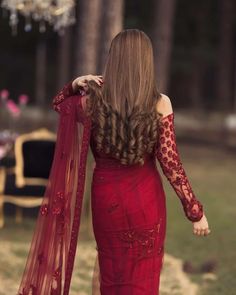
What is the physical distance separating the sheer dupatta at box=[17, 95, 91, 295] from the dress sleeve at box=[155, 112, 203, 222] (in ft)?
1.43

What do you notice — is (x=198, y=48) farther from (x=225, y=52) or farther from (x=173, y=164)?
(x=173, y=164)

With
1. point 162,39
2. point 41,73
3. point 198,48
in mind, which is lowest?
point 41,73

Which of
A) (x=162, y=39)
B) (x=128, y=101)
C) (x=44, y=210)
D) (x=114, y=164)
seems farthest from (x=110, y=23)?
(x=162, y=39)

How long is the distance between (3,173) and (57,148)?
5.19m

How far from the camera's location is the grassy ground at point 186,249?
23.4ft

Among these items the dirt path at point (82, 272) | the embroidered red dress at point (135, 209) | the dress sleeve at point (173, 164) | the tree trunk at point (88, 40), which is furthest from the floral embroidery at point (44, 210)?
the tree trunk at point (88, 40)

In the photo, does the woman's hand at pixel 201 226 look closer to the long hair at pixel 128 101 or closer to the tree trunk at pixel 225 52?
the long hair at pixel 128 101

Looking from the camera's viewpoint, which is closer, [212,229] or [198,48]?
[212,229]

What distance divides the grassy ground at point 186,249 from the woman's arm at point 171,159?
2.73 m

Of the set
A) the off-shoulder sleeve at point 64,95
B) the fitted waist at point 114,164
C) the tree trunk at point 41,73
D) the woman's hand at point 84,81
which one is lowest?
the tree trunk at point 41,73

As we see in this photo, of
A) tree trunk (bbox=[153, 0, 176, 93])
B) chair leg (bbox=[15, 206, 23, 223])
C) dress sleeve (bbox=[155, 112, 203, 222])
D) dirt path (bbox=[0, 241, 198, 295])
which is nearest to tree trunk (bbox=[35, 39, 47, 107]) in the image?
tree trunk (bbox=[153, 0, 176, 93])

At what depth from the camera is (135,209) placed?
4.24m

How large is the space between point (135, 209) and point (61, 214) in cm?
47

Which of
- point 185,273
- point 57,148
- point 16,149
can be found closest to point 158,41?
point 16,149
